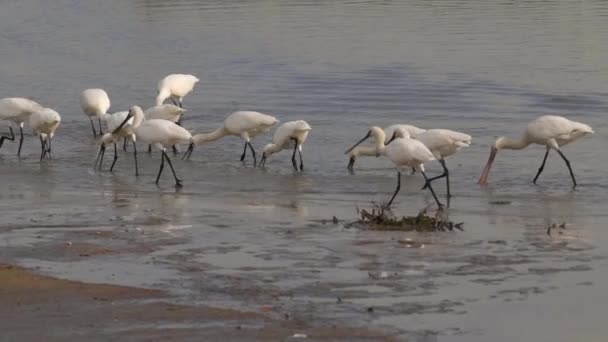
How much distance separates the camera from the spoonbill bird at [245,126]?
16484 mm

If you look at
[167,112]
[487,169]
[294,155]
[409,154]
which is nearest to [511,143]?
[487,169]

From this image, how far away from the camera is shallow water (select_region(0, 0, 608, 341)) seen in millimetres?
8664

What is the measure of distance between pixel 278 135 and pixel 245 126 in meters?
0.65

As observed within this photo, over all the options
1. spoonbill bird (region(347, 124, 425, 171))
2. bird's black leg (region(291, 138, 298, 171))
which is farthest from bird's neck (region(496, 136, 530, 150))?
bird's black leg (region(291, 138, 298, 171))

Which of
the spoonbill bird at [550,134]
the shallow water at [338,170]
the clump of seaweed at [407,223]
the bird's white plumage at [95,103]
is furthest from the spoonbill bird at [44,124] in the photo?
the clump of seaweed at [407,223]

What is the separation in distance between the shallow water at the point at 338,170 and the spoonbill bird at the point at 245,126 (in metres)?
0.24

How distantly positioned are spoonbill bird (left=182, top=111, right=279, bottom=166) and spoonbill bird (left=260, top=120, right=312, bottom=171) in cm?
24

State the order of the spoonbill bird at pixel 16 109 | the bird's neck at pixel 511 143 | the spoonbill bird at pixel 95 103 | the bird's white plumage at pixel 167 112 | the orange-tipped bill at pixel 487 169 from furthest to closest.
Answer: the spoonbill bird at pixel 95 103, the spoonbill bird at pixel 16 109, the bird's white plumage at pixel 167 112, the bird's neck at pixel 511 143, the orange-tipped bill at pixel 487 169

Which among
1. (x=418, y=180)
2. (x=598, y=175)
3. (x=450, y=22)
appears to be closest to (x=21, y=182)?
(x=418, y=180)

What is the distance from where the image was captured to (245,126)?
16594mm

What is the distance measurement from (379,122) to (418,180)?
174 inches

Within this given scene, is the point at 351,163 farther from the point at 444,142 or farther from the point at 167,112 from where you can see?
the point at 167,112

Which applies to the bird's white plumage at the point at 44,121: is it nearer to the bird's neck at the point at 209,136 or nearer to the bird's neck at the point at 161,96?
the bird's neck at the point at 209,136

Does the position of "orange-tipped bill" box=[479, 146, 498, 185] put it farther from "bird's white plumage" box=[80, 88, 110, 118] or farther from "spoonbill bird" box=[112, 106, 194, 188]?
"bird's white plumage" box=[80, 88, 110, 118]
